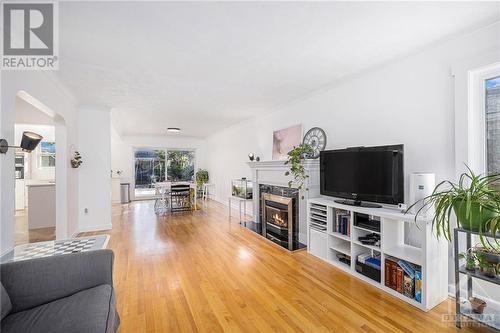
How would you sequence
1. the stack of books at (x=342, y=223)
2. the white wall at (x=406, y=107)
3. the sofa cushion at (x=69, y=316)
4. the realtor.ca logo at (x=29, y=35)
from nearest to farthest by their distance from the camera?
the sofa cushion at (x=69, y=316)
the realtor.ca logo at (x=29, y=35)
the white wall at (x=406, y=107)
the stack of books at (x=342, y=223)

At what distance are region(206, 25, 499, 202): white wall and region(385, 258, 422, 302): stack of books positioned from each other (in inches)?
38.1

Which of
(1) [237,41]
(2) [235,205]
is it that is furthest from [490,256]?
(2) [235,205]

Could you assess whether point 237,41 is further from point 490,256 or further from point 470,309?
point 470,309

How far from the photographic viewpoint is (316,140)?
376 centimetres

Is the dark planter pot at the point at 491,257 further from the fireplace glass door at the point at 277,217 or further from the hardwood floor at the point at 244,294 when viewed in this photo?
the fireplace glass door at the point at 277,217

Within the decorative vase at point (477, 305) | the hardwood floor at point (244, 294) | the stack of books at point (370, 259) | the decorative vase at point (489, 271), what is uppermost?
the decorative vase at point (489, 271)

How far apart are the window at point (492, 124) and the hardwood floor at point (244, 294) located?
1.37 metres

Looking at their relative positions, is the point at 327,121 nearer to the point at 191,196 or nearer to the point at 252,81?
the point at 252,81

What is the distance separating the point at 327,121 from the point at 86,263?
3426 millimetres

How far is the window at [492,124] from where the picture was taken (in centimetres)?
204

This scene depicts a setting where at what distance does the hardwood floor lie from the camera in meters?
1.83

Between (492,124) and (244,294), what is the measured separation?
2.86m

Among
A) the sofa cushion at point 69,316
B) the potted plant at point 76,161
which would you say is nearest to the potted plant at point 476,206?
the sofa cushion at point 69,316

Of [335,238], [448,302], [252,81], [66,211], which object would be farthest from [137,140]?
[448,302]
